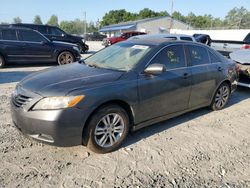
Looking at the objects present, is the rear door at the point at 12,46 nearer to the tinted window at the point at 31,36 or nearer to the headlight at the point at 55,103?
the tinted window at the point at 31,36

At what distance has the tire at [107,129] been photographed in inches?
127

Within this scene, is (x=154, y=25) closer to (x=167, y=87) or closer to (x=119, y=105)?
(x=167, y=87)

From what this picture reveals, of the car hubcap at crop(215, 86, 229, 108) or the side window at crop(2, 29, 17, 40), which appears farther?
the side window at crop(2, 29, 17, 40)

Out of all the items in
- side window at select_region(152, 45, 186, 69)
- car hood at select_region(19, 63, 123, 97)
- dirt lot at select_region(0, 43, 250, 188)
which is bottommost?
dirt lot at select_region(0, 43, 250, 188)

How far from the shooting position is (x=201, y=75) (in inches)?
184

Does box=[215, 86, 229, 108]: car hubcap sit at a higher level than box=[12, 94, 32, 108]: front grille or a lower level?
lower

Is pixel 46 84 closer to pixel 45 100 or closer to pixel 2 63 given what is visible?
pixel 45 100

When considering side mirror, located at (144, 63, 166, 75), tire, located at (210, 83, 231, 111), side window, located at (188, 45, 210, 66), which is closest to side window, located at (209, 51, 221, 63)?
side window, located at (188, 45, 210, 66)

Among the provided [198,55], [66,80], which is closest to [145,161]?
[66,80]

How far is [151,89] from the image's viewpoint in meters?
3.78

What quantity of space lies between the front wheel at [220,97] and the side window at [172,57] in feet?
4.75

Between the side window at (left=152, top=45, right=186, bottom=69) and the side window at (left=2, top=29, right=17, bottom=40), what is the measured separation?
790cm

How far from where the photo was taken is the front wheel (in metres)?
5.32

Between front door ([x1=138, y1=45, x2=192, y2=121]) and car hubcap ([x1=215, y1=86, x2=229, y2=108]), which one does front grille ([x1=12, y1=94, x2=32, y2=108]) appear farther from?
car hubcap ([x1=215, y1=86, x2=229, y2=108])
